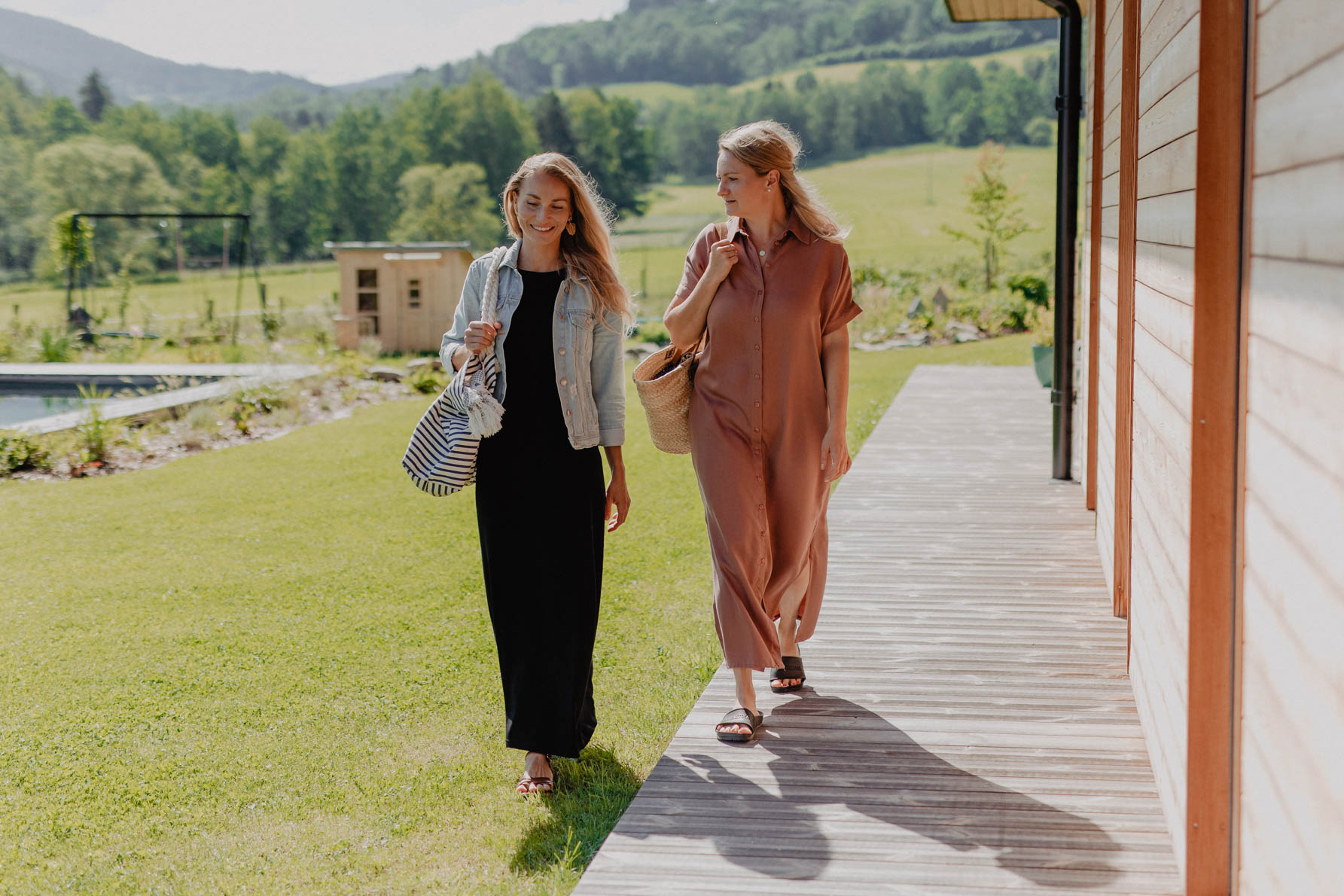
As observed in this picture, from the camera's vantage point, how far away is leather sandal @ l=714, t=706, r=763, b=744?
11.2 ft

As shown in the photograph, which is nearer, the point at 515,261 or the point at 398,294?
the point at 515,261

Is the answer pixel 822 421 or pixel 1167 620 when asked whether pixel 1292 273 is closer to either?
pixel 1167 620

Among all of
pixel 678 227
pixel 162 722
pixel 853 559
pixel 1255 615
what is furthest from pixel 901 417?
pixel 678 227

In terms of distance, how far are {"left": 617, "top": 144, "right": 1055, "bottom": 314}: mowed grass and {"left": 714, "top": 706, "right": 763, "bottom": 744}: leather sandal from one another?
34.6m

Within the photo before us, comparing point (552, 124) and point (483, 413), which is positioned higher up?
point (552, 124)

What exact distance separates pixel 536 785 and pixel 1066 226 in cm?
517

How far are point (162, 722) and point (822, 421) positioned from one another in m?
2.40

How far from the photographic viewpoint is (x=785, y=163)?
11.4ft

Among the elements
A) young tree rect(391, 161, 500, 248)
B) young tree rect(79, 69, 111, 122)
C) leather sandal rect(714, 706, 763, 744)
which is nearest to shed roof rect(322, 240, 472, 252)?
leather sandal rect(714, 706, 763, 744)

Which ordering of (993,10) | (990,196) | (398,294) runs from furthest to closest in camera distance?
(990,196), (398,294), (993,10)

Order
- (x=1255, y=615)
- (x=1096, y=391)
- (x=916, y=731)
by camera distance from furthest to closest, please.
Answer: (x=1096, y=391)
(x=916, y=731)
(x=1255, y=615)

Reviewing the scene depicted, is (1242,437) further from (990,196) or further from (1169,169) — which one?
(990,196)

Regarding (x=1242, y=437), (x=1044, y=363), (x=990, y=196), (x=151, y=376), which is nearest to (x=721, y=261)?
(x=1242, y=437)

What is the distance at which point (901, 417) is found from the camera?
993 cm
